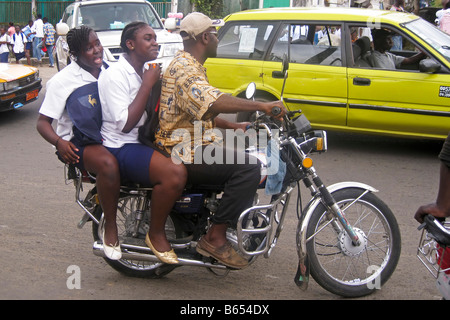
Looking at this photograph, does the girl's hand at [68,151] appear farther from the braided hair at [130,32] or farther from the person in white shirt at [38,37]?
the person in white shirt at [38,37]

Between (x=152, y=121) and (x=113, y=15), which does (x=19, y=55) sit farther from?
(x=152, y=121)

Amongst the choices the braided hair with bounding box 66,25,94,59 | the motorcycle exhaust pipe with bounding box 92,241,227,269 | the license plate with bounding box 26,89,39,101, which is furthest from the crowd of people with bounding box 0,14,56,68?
the motorcycle exhaust pipe with bounding box 92,241,227,269

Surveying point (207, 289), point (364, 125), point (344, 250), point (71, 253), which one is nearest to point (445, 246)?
point (344, 250)

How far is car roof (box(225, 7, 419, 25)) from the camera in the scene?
746 centimetres

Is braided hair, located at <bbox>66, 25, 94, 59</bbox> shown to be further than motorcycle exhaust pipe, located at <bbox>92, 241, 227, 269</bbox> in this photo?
Yes

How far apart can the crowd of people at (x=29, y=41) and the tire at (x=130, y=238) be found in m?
14.9

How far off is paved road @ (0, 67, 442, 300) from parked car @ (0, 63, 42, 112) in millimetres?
1708

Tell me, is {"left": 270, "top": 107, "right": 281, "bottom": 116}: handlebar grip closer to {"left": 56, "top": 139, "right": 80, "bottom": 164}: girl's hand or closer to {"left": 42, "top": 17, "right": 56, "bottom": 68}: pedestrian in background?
{"left": 56, "top": 139, "right": 80, "bottom": 164}: girl's hand

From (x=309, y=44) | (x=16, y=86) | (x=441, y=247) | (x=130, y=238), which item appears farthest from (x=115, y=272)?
(x=16, y=86)

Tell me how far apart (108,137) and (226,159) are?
2.47 ft

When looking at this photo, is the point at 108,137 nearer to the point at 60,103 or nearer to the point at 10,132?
the point at 60,103

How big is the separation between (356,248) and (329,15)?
4.71 meters

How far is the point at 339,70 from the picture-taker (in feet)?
24.6

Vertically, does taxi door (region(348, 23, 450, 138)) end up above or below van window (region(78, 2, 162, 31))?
below
